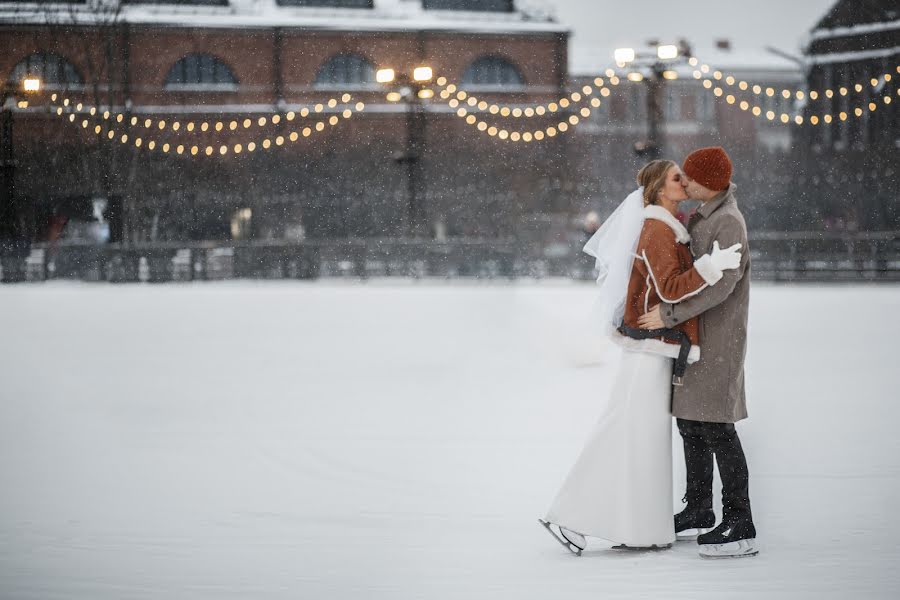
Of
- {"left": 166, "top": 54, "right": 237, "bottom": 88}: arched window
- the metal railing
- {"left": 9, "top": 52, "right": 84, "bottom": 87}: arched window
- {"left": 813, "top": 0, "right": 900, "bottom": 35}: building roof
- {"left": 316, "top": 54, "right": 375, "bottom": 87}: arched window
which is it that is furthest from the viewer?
{"left": 813, "top": 0, "right": 900, "bottom": 35}: building roof

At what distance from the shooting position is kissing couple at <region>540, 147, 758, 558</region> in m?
4.70

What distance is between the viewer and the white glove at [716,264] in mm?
4535

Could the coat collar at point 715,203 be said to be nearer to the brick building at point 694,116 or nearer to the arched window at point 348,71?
the arched window at point 348,71

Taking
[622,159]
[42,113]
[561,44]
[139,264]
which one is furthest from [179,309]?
[622,159]

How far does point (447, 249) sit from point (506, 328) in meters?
12.6

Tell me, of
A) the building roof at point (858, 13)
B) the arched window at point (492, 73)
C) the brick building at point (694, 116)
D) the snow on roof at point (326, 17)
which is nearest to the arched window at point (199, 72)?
the snow on roof at point (326, 17)

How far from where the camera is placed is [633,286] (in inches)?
191

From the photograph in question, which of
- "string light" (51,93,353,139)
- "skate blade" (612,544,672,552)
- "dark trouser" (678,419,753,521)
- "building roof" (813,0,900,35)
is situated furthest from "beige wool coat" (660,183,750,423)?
"building roof" (813,0,900,35)

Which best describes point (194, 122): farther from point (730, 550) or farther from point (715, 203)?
point (730, 550)

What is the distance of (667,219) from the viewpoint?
186 inches

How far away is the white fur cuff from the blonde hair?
42cm

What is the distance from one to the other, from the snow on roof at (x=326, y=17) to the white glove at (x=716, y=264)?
3321 centimetres

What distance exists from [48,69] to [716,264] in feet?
110

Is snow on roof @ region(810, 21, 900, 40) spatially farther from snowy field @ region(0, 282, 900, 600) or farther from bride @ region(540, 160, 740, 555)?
bride @ region(540, 160, 740, 555)
